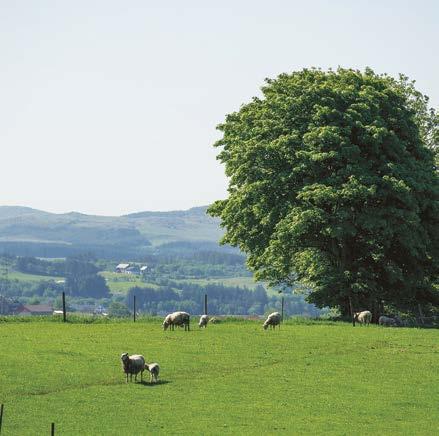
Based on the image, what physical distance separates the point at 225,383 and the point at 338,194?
32.1 m

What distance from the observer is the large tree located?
253ft

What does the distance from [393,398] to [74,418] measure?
14862 millimetres

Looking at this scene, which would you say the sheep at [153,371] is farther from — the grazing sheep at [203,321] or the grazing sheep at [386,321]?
the grazing sheep at [386,321]

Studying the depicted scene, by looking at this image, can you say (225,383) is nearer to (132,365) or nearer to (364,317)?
(132,365)

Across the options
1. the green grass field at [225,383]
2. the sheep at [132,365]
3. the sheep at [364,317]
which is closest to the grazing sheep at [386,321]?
the sheep at [364,317]

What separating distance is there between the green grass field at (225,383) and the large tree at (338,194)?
11.8 m

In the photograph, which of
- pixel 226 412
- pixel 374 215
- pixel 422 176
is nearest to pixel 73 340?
pixel 226 412

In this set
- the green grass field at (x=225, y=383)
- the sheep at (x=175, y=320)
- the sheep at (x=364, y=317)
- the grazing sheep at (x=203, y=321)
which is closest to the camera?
the green grass field at (x=225, y=383)

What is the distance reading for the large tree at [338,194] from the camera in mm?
77188

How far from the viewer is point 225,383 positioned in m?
46.9

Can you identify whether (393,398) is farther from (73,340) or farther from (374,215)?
(374,215)

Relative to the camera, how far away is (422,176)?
79.9 m

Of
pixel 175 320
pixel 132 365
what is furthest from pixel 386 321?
pixel 132 365

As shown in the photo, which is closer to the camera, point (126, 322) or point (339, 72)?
point (126, 322)
